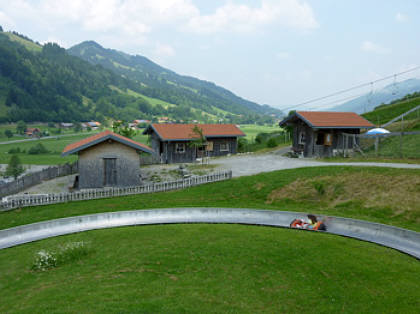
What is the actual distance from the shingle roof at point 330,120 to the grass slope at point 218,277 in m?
25.2

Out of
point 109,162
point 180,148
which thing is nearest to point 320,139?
point 180,148

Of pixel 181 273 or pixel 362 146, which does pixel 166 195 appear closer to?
pixel 181 273

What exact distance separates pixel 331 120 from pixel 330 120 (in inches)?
7.4

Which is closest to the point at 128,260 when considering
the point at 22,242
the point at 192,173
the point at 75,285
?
the point at 75,285

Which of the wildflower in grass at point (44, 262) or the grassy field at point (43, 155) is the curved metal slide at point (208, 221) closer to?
the wildflower in grass at point (44, 262)

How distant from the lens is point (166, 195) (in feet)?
74.5

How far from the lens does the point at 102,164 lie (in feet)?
84.2

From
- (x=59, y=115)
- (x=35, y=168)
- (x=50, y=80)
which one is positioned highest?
(x=50, y=80)

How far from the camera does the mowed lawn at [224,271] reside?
786 centimetres

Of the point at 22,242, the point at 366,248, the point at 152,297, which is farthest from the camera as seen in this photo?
the point at 22,242

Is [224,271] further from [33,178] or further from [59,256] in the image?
[33,178]

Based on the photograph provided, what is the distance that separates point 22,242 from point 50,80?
699ft

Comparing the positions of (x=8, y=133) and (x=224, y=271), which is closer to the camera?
(x=224, y=271)

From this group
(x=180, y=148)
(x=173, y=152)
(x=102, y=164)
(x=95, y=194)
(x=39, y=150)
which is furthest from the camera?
(x=39, y=150)
